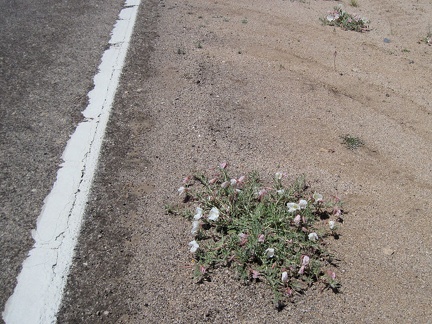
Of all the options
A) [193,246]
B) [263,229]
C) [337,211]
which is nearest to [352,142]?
[337,211]

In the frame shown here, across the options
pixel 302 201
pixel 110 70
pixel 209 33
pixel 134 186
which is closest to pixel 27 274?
pixel 134 186

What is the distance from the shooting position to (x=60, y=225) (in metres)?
3.26

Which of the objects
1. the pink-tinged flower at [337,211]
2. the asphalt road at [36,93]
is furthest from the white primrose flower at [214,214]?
the asphalt road at [36,93]

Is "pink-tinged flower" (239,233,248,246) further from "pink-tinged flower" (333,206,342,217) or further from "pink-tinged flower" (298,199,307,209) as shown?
"pink-tinged flower" (333,206,342,217)

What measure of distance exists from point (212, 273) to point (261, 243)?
0.40 meters

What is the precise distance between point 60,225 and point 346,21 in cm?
600

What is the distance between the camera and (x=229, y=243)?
3133mm

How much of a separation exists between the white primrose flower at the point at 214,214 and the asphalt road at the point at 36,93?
4.08 ft

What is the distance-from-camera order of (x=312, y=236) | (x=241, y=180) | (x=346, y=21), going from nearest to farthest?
1. (x=312, y=236)
2. (x=241, y=180)
3. (x=346, y=21)

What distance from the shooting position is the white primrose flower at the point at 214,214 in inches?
129

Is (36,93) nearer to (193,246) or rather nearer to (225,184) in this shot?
(225,184)

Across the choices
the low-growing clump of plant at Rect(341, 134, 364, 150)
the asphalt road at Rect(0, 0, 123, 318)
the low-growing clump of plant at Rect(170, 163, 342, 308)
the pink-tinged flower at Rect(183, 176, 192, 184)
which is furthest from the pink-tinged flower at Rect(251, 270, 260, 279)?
the low-growing clump of plant at Rect(341, 134, 364, 150)

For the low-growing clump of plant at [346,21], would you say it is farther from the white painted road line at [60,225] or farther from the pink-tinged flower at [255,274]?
the pink-tinged flower at [255,274]

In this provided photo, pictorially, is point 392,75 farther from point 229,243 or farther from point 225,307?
point 225,307
